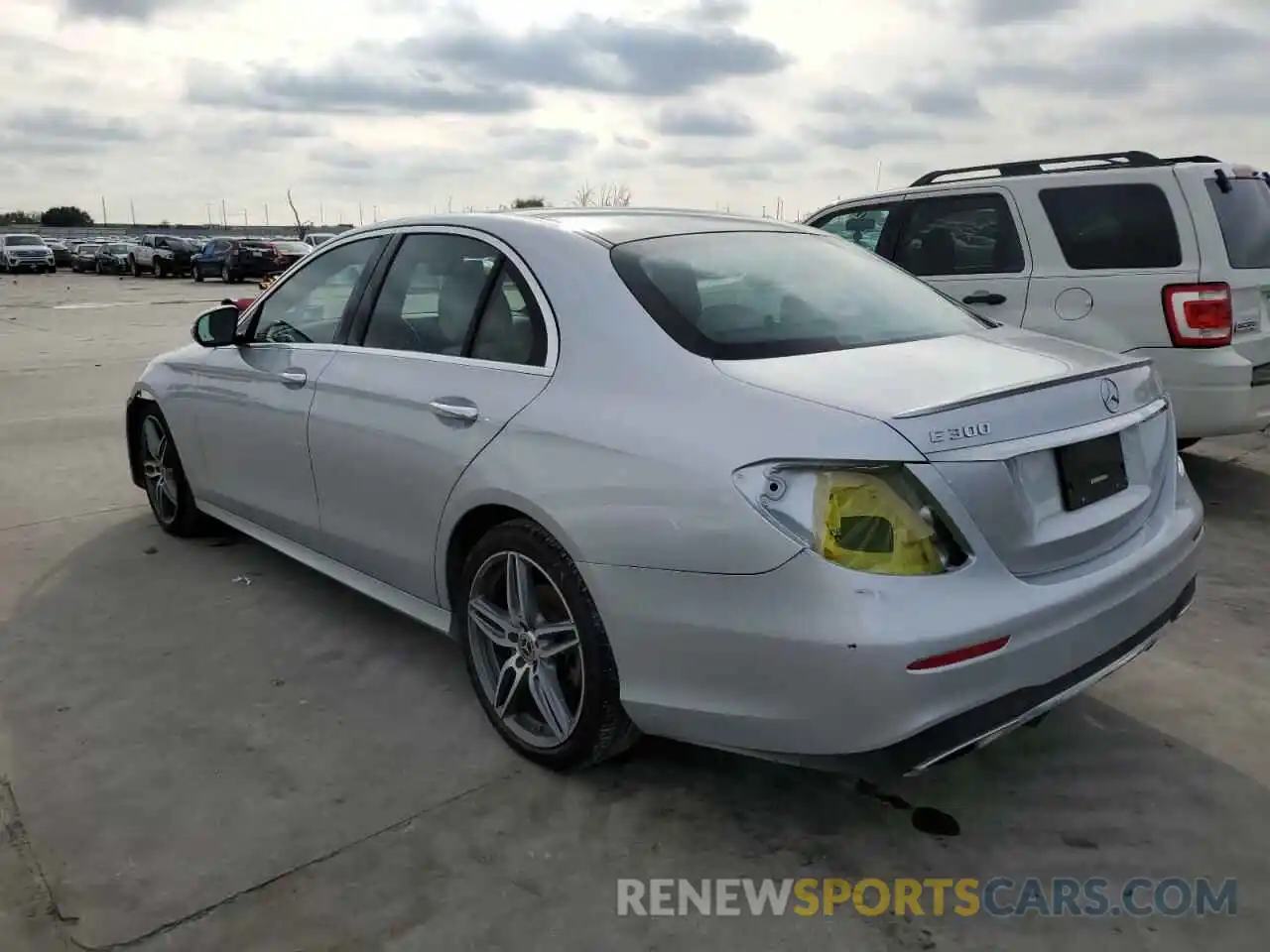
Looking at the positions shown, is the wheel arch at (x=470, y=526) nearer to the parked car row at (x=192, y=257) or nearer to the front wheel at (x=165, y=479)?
the front wheel at (x=165, y=479)

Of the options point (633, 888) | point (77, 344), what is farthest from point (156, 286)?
point (633, 888)

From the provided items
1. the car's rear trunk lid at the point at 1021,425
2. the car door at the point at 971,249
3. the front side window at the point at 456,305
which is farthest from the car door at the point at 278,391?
the car door at the point at 971,249

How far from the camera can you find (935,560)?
226 cm

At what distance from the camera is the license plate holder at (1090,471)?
8.11ft

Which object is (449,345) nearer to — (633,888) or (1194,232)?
(633,888)

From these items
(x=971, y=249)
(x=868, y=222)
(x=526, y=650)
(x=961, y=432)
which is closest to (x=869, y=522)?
(x=961, y=432)

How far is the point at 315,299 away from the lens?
4156 millimetres

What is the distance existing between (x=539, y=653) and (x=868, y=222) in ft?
16.6

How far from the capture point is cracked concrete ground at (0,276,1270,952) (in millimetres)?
2363

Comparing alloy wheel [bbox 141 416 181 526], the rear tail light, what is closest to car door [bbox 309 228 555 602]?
the rear tail light

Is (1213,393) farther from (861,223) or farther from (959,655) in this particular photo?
(959,655)

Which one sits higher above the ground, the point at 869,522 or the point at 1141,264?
the point at 1141,264

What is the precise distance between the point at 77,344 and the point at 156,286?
19969 mm

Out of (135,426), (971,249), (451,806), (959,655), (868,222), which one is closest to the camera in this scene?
(959,655)
